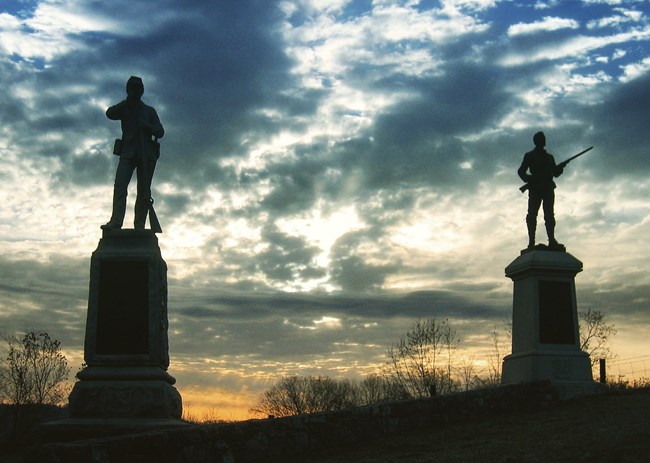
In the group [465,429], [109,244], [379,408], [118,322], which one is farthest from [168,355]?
[465,429]

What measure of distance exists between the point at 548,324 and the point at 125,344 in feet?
25.4

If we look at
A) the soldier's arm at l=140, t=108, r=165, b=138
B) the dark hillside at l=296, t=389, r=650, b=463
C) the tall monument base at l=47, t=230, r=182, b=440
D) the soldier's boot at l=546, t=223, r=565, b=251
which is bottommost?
the dark hillside at l=296, t=389, r=650, b=463

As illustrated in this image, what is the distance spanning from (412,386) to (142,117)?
17.4 metres

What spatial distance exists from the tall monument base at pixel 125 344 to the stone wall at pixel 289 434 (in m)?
1.63

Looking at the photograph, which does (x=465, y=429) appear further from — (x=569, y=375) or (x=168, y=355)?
(x=168, y=355)

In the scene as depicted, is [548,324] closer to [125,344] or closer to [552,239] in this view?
[552,239]

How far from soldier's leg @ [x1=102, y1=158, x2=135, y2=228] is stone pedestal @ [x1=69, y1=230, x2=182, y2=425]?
0.41 m

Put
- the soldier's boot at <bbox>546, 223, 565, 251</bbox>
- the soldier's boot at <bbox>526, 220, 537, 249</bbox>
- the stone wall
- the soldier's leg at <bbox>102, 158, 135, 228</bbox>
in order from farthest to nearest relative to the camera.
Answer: the soldier's boot at <bbox>526, 220, 537, 249</bbox>
the soldier's boot at <bbox>546, 223, 565, 251</bbox>
the soldier's leg at <bbox>102, 158, 135, 228</bbox>
the stone wall

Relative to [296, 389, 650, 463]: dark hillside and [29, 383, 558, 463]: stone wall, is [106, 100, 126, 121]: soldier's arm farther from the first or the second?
[296, 389, 650, 463]: dark hillside

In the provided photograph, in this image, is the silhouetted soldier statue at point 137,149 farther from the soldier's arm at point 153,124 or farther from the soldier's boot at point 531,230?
the soldier's boot at point 531,230

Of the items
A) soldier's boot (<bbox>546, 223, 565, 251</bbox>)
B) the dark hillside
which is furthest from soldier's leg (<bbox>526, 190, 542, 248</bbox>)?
the dark hillside

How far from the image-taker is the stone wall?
958 centimetres

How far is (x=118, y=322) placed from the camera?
1231 cm

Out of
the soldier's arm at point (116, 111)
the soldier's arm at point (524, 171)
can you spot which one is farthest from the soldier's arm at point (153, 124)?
the soldier's arm at point (524, 171)
